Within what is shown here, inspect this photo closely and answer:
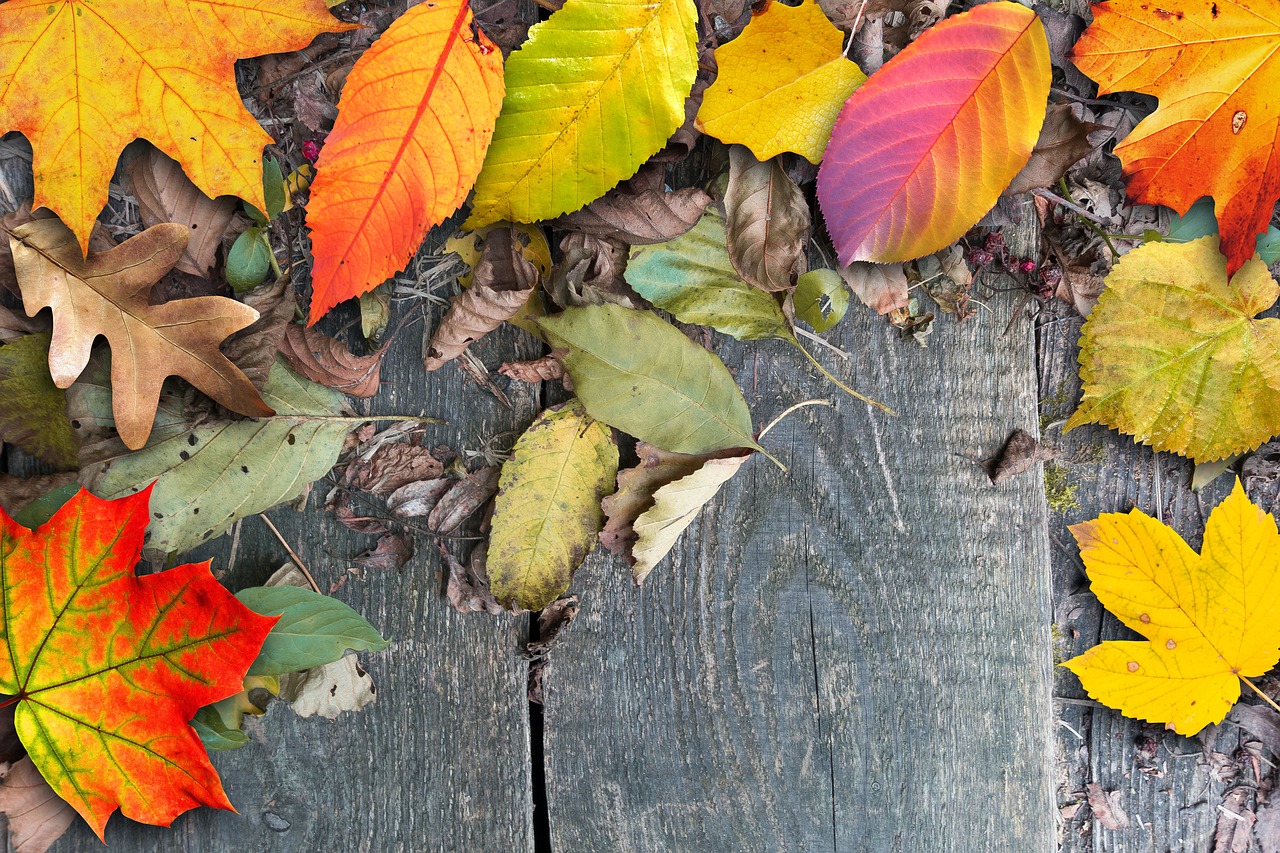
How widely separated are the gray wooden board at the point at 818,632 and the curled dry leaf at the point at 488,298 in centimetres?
33

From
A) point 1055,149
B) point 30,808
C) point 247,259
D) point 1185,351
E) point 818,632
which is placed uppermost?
point 1055,149

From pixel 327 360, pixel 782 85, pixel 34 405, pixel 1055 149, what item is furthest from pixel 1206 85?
pixel 34 405

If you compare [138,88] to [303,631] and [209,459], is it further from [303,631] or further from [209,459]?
[303,631]

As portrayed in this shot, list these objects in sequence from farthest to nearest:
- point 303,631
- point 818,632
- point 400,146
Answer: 1. point 818,632
2. point 303,631
3. point 400,146

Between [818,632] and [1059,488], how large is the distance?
0.45 meters

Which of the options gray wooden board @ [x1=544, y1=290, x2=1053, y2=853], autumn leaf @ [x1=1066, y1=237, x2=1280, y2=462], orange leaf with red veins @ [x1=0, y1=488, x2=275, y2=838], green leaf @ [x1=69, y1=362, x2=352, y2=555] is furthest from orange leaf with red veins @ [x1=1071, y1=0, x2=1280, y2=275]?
orange leaf with red veins @ [x1=0, y1=488, x2=275, y2=838]

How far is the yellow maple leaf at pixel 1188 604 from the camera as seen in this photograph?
111cm

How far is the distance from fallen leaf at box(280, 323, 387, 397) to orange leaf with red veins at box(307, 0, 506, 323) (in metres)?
0.11

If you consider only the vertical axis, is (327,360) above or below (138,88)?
below

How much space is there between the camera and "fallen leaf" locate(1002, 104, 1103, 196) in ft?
3.26

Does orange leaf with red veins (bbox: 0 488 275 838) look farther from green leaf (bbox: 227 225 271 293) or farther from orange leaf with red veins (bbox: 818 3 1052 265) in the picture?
orange leaf with red veins (bbox: 818 3 1052 265)

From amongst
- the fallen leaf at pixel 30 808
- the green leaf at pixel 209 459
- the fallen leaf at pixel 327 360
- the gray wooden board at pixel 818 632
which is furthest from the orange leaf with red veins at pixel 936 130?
the fallen leaf at pixel 30 808

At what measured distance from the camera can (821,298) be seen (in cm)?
105

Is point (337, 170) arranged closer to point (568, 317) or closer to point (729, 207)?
point (568, 317)
